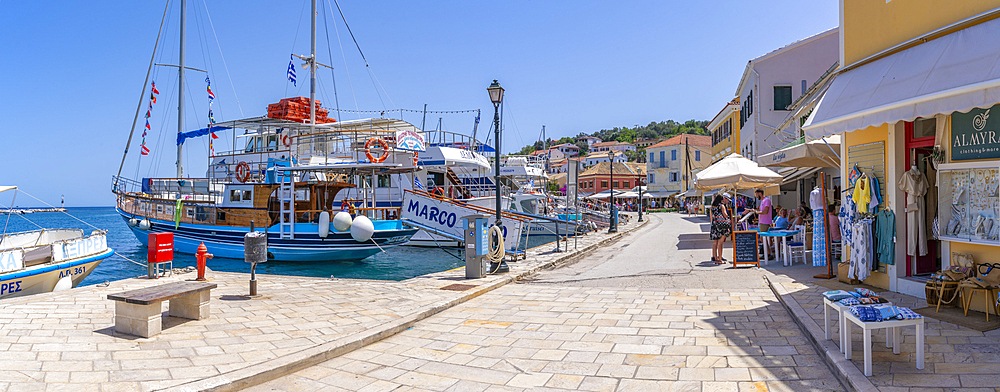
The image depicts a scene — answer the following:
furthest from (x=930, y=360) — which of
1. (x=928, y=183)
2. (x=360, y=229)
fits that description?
(x=360, y=229)

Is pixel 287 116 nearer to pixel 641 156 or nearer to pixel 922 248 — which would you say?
pixel 922 248

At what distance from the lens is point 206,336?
578 centimetres

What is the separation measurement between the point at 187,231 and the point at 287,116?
21.3 feet

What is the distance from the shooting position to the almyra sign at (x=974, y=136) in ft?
20.6

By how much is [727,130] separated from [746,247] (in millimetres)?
26421

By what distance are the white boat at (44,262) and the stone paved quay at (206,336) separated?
364 cm

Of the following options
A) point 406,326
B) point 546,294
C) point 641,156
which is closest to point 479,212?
point 546,294

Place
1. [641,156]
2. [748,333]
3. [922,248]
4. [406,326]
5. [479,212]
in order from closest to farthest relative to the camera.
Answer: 1. [748,333]
2. [406,326]
3. [922,248]
4. [479,212]
5. [641,156]

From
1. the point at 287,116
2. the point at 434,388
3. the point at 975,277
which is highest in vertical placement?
the point at 287,116

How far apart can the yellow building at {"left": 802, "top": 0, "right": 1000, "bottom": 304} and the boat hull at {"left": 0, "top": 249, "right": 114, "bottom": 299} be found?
14.0 metres

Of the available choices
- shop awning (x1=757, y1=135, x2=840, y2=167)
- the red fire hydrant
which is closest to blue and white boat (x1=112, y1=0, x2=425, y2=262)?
the red fire hydrant

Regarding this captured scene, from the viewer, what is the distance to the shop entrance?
7.26 meters

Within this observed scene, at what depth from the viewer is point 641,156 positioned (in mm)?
120875

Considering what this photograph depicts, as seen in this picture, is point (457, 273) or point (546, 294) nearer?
point (546, 294)
